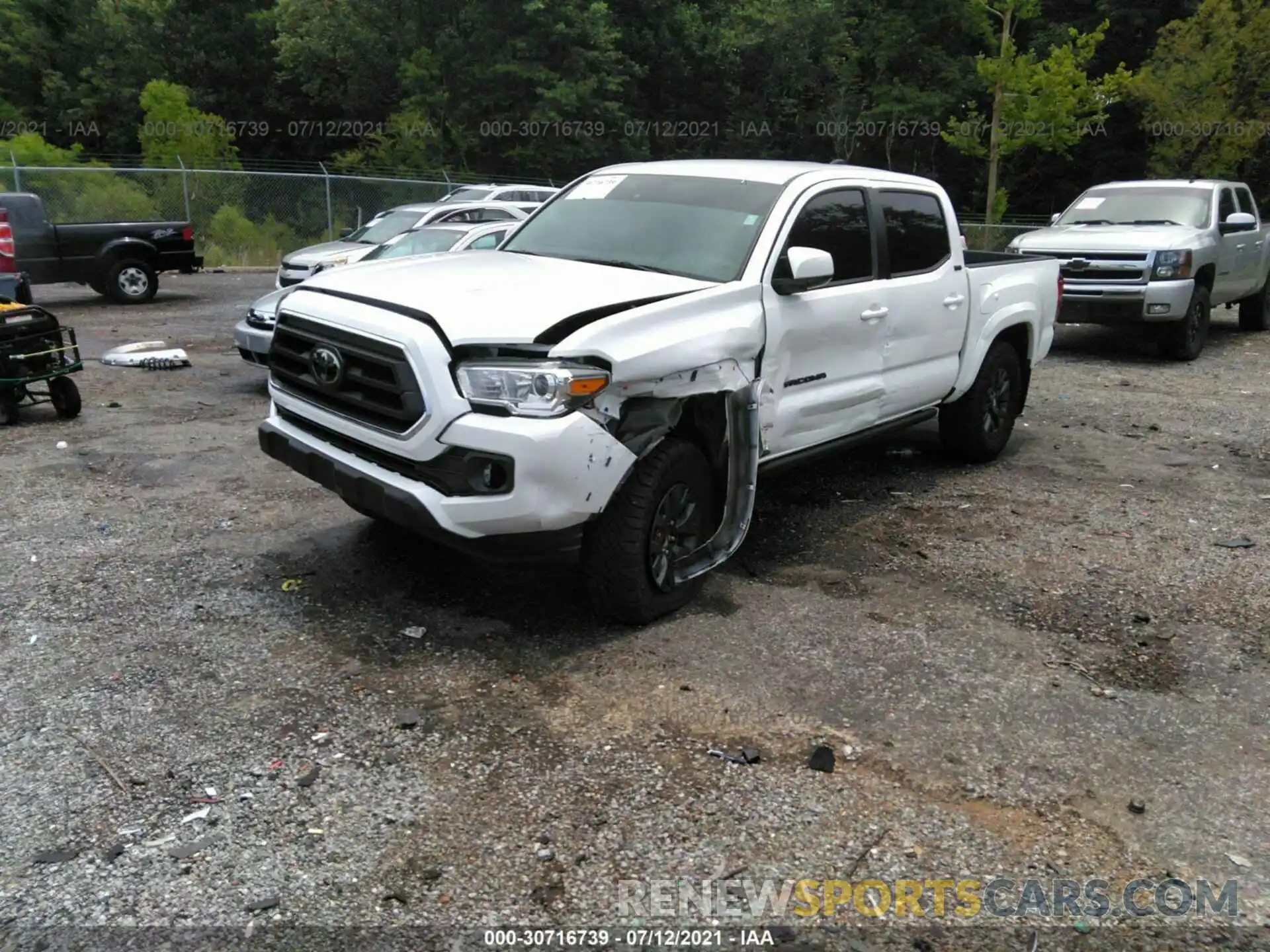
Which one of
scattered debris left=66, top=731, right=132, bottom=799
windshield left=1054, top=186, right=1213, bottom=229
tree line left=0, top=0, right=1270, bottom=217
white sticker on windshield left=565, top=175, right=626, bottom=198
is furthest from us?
tree line left=0, top=0, right=1270, bottom=217

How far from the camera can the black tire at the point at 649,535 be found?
14.1ft

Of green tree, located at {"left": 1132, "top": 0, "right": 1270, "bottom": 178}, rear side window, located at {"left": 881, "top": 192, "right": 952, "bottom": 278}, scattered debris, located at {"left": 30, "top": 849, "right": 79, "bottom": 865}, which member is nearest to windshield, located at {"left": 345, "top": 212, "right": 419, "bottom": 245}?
rear side window, located at {"left": 881, "top": 192, "right": 952, "bottom": 278}

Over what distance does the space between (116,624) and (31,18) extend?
4478 cm

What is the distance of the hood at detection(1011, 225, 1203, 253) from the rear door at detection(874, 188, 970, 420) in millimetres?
5780

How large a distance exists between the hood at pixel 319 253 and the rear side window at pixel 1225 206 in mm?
9753

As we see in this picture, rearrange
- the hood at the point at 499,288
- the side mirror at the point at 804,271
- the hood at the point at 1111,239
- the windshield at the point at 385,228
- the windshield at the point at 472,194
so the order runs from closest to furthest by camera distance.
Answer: the hood at the point at 499,288
the side mirror at the point at 804,271
the hood at the point at 1111,239
the windshield at the point at 385,228
the windshield at the point at 472,194

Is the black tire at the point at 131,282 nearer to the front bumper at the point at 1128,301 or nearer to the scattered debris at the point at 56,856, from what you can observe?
the front bumper at the point at 1128,301

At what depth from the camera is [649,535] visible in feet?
14.4

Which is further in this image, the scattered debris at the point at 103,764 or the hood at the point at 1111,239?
the hood at the point at 1111,239

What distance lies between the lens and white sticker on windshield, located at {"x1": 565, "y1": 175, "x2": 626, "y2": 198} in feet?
18.9

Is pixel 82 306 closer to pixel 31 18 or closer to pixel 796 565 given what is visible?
pixel 796 565

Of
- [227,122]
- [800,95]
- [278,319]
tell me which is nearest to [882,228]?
[278,319]

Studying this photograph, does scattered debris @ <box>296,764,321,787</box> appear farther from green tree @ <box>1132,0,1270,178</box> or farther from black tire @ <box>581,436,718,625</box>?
green tree @ <box>1132,0,1270,178</box>

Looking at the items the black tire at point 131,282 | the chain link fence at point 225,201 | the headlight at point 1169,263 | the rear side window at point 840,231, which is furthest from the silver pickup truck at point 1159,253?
the chain link fence at point 225,201
